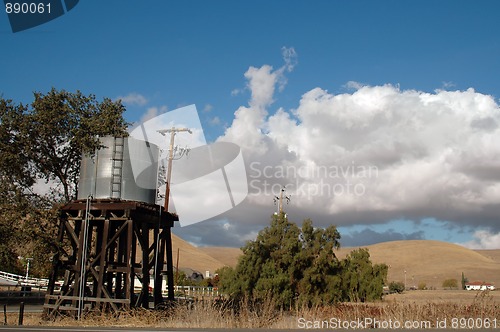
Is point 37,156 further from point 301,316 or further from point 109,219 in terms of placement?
point 301,316

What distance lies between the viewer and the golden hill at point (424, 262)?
14412 centimetres

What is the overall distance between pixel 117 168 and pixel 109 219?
7.41ft

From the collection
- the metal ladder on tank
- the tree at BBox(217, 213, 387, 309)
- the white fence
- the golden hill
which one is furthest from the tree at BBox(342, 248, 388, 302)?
the golden hill

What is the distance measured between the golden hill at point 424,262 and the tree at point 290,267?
329ft

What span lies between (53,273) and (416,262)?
158494 millimetres

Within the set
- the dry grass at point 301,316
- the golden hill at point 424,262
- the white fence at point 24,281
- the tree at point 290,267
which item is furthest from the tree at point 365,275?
the golden hill at point 424,262

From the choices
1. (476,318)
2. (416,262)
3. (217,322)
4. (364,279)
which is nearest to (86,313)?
(217,322)

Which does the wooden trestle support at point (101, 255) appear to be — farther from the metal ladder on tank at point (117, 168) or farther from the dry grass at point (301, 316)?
the dry grass at point (301, 316)

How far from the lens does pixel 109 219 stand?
2308cm

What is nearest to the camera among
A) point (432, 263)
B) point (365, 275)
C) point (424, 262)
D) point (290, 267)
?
point (290, 267)

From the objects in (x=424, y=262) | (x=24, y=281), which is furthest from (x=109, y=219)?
(x=424, y=262)

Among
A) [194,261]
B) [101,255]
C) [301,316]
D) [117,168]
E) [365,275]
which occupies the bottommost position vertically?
[301,316]

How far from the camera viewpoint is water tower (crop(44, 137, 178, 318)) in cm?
2275

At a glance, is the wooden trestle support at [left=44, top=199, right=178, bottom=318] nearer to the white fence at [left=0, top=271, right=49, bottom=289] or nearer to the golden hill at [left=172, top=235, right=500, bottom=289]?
the white fence at [left=0, top=271, right=49, bottom=289]
